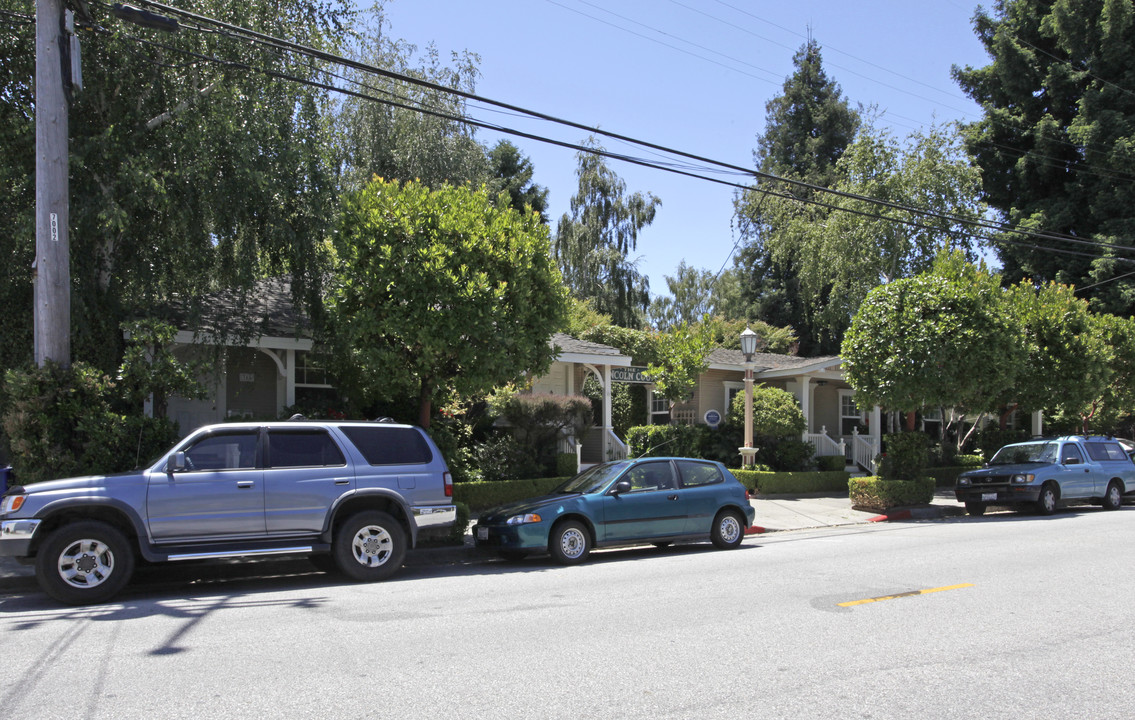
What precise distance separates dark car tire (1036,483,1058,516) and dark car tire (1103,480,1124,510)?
1.92 metres

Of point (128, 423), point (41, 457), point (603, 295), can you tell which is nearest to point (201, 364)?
point (128, 423)

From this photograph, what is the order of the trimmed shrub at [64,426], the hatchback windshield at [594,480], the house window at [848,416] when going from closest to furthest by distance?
the trimmed shrub at [64,426]
the hatchback windshield at [594,480]
the house window at [848,416]

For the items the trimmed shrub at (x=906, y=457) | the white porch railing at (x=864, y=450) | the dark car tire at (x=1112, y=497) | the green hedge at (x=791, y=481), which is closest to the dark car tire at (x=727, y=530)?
the green hedge at (x=791, y=481)

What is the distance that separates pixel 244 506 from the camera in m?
9.07

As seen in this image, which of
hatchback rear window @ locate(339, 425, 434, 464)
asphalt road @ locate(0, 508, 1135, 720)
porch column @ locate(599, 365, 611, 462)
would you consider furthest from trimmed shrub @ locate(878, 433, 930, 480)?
hatchback rear window @ locate(339, 425, 434, 464)

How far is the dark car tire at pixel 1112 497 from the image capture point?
18453mm

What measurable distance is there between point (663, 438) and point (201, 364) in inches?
477

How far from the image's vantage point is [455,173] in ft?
88.4

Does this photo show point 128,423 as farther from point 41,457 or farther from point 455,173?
point 455,173

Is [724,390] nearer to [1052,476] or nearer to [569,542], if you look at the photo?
[1052,476]

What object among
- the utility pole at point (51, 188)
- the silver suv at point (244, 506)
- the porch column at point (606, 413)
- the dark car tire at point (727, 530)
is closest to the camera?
the silver suv at point (244, 506)

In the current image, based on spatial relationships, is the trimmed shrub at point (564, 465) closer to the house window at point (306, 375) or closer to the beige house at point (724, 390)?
the beige house at point (724, 390)

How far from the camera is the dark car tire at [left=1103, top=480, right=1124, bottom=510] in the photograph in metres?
18.5

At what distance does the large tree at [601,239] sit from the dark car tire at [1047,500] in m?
24.3
